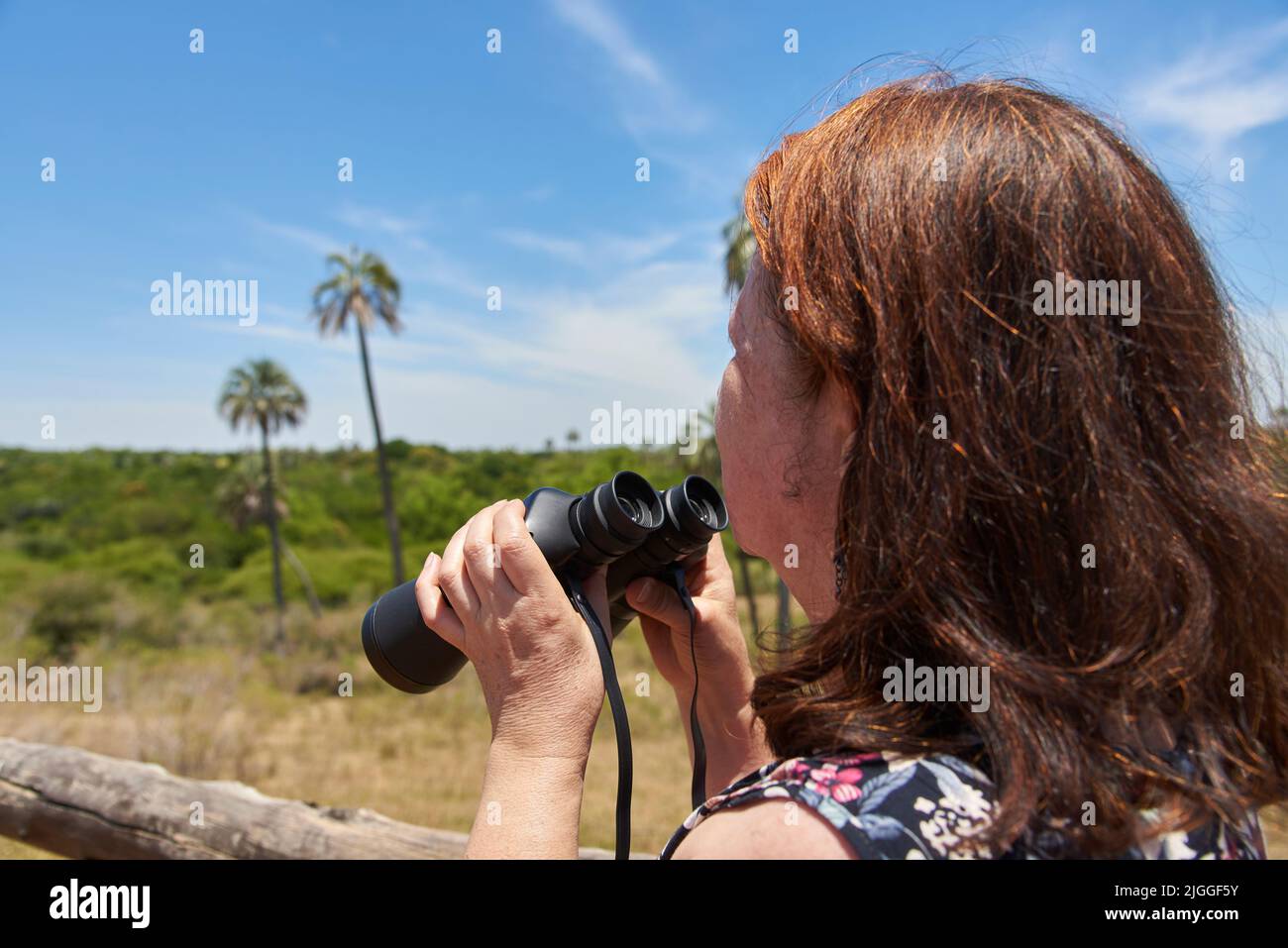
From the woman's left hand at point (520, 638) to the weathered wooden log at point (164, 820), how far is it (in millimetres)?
2429

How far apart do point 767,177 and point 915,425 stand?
467 millimetres

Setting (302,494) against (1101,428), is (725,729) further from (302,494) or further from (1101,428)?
(302,494)

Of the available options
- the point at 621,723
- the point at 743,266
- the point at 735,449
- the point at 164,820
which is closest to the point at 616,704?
the point at 621,723

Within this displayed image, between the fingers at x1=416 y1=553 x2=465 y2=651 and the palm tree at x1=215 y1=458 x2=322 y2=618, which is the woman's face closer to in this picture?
the fingers at x1=416 y1=553 x2=465 y2=651

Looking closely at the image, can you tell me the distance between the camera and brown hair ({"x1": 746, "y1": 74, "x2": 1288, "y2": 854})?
37.3 inches

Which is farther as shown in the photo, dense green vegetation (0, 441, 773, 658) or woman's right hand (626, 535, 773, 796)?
dense green vegetation (0, 441, 773, 658)

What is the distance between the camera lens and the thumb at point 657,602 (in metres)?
1.88

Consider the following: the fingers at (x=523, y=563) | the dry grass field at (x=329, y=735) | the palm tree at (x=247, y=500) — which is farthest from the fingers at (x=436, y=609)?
the palm tree at (x=247, y=500)

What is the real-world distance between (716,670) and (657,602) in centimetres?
19

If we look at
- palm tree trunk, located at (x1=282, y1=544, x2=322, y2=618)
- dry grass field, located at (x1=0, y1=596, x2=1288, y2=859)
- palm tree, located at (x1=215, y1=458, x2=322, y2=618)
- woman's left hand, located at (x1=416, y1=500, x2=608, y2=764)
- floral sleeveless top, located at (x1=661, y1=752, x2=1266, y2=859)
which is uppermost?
palm tree, located at (x1=215, y1=458, x2=322, y2=618)

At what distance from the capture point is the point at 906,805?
0.88 m

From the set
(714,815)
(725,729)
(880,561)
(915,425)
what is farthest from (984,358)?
(725,729)

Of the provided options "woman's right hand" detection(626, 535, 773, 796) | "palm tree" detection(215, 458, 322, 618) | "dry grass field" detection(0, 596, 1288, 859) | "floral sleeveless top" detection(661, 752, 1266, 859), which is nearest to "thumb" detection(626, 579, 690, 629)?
"woman's right hand" detection(626, 535, 773, 796)

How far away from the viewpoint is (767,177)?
1.27 meters
